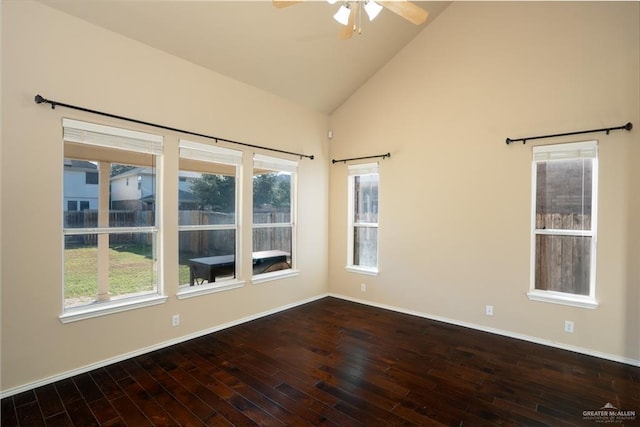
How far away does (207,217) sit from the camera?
12.8ft

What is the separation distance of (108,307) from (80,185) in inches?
46.3

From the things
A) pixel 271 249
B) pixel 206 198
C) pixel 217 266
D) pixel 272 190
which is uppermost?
pixel 272 190

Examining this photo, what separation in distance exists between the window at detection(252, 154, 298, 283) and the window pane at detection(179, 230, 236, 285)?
39 centimetres

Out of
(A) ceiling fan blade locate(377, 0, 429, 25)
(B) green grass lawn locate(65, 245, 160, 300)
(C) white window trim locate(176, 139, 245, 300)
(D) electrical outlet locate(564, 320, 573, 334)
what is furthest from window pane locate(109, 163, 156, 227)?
(D) electrical outlet locate(564, 320, 573, 334)

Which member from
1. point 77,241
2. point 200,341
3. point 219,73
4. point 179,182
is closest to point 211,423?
point 200,341

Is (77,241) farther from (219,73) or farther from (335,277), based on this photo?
(335,277)

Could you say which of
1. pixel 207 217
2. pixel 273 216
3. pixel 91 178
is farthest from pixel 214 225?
pixel 91 178

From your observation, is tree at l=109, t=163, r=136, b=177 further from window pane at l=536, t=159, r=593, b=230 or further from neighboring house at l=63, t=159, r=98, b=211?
window pane at l=536, t=159, r=593, b=230

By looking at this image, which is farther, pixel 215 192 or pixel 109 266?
pixel 215 192

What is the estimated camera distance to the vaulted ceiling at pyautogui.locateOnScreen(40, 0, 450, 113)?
117 inches

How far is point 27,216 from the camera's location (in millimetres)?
2574

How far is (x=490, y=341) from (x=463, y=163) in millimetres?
2174

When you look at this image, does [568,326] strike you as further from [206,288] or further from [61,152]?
[61,152]

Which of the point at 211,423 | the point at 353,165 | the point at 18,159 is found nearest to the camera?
the point at 211,423
